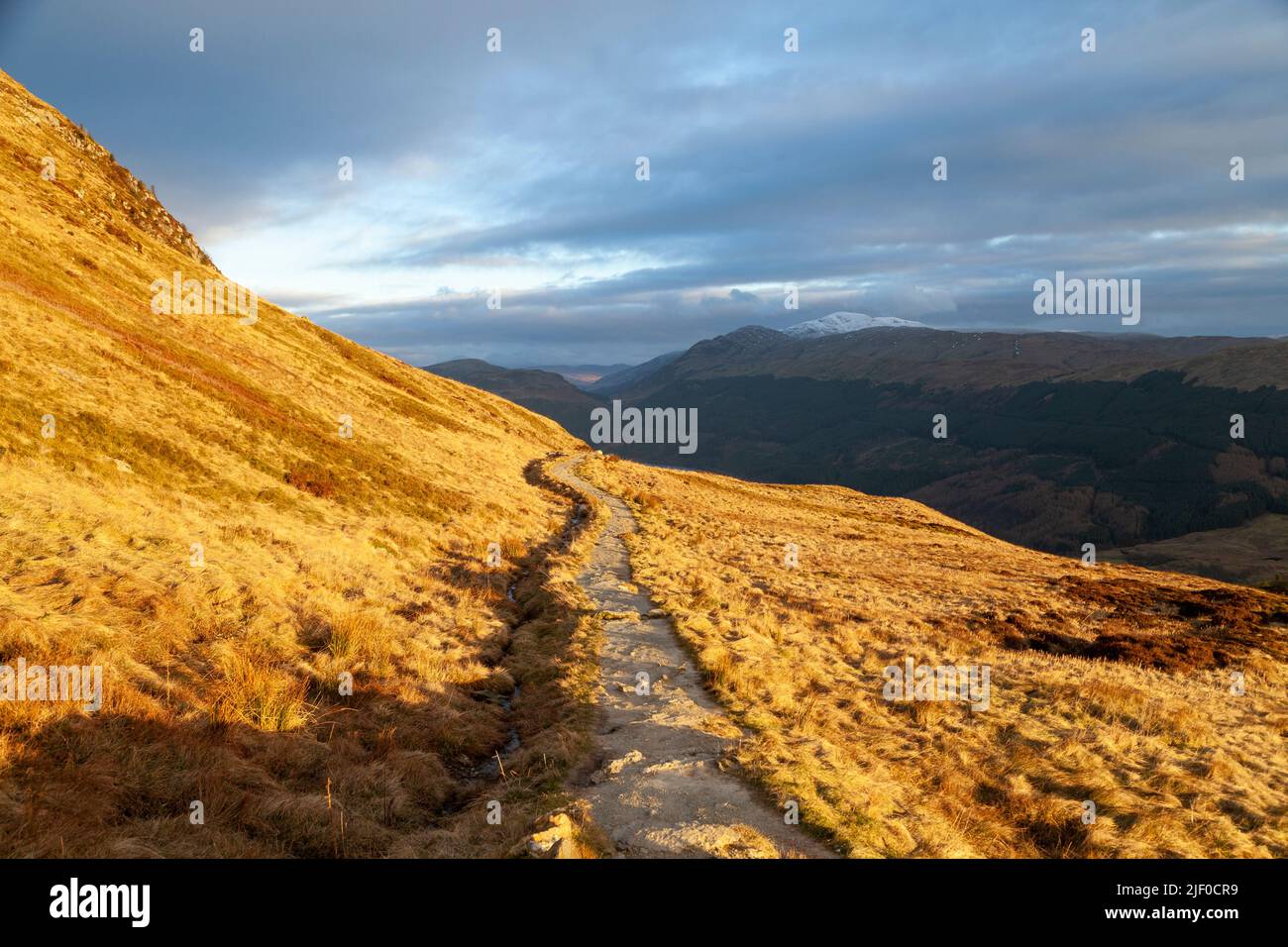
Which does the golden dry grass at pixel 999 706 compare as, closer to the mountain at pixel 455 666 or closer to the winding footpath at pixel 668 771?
the mountain at pixel 455 666

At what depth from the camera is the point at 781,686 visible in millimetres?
13047

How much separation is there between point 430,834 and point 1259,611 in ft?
129

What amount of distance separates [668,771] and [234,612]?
9613 millimetres

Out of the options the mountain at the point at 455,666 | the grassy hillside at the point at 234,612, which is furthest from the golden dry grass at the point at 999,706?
the grassy hillside at the point at 234,612

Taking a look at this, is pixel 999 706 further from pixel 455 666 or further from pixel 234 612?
pixel 234 612

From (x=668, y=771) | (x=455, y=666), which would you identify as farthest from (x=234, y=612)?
(x=668, y=771)

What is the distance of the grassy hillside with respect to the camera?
7.41 m

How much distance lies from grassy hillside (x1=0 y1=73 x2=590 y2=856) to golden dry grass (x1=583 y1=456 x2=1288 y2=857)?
4165mm

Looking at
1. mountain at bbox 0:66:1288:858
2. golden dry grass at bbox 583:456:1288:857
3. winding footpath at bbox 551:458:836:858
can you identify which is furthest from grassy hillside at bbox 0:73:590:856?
golden dry grass at bbox 583:456:1288:857

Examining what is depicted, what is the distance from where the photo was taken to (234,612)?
12.3 m

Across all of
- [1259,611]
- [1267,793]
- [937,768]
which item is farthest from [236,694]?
[1259,611]

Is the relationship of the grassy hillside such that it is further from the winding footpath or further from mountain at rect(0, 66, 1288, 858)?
the winding footpath

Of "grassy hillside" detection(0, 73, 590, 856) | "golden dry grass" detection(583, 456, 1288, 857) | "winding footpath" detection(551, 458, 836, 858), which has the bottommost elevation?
"golden dry grass" detection(583, 456, 1288, 857)

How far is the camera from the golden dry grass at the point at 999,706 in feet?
28.2
